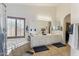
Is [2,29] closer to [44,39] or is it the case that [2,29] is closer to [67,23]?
[44,39]

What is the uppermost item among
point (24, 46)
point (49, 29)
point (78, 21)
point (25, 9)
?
point (25, 9)

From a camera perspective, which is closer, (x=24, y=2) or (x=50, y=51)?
(x=24, y=2)

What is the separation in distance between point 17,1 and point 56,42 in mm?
1036

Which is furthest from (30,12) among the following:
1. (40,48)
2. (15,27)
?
(40,48)

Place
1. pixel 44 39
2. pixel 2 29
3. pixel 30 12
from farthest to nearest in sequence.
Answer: pixel 44 39, pixel 30 12, pixel 2 29

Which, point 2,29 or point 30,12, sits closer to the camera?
point 2,29

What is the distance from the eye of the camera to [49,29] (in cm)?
213

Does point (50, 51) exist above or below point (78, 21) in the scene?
below

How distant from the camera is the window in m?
2.01

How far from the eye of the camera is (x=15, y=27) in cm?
205

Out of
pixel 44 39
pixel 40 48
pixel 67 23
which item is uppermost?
pixel 67 23

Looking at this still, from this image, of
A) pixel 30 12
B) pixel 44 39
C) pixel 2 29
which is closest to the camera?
pixel 2 29

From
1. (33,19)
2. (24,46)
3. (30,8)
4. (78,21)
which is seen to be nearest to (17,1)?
(30,8)

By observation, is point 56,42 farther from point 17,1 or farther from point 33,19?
point 17,1
